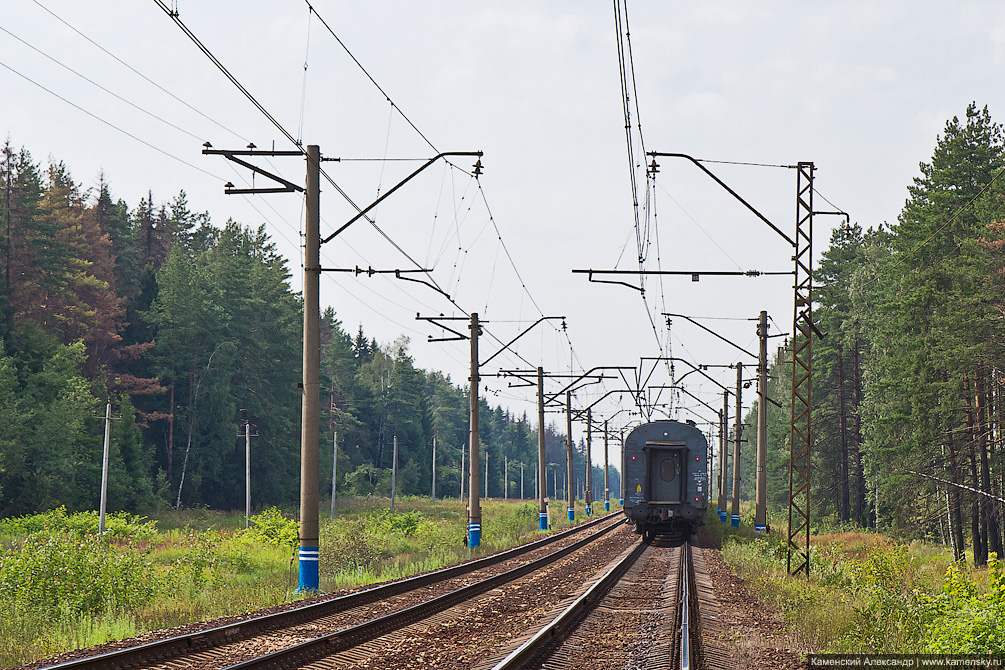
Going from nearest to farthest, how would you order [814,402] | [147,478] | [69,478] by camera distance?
[69,478] → [147,478] → [814,402]

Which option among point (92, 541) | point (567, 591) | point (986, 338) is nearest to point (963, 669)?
point (567, 591)

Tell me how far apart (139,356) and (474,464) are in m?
40.6

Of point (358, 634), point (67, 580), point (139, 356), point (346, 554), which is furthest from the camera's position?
point (139, 356)

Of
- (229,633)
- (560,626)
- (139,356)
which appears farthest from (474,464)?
(139,356)

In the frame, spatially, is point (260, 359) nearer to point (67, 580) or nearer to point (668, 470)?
point (668, 470)

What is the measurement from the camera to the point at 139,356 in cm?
6619

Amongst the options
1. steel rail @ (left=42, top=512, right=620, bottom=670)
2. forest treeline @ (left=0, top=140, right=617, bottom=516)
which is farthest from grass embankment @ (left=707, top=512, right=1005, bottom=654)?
forest treeline @ (left=0, top=140, right=617, bottom=516)

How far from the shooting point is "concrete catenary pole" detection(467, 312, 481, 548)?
109 ft

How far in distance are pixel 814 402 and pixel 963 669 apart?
61124mm

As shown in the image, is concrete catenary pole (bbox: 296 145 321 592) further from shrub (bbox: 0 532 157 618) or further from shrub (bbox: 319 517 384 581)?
shrub (bbox: 319 517 384 581)

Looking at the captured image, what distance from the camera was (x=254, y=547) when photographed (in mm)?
29938

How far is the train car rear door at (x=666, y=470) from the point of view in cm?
3388

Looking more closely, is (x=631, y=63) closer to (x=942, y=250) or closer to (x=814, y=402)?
(x=942, y=250)

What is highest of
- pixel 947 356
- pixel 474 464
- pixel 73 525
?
pixel 947 356
